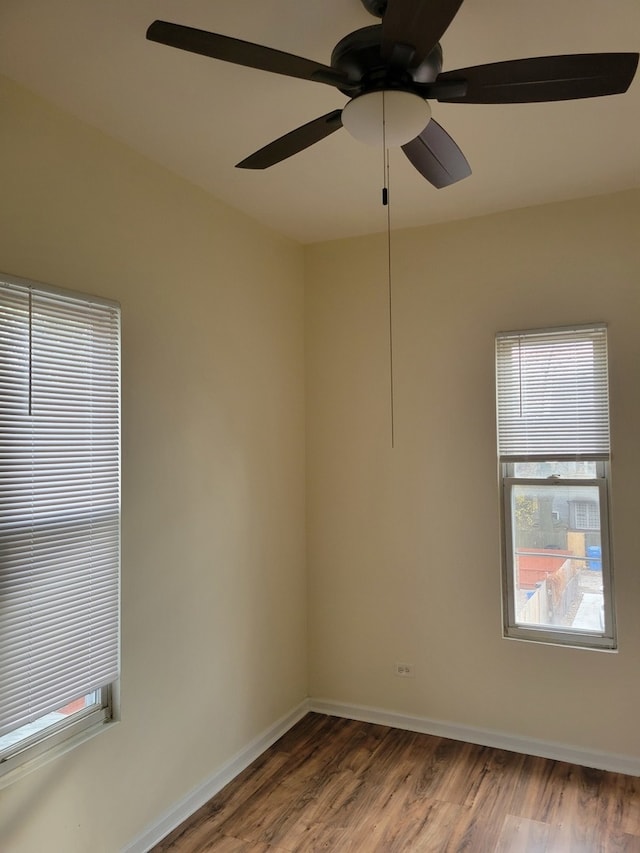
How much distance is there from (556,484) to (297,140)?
2.25 m

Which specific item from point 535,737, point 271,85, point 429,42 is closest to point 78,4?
point 271,85

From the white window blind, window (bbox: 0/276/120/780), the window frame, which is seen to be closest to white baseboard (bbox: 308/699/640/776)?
the window frame

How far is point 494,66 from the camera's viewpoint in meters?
1.55

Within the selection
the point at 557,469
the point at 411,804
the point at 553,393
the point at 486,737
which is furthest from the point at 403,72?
the point at 486,737

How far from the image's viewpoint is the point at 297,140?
1.92 metres

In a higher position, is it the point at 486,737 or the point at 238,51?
the point at 238,51

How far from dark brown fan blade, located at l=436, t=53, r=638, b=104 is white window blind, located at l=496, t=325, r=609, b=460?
5.81ft

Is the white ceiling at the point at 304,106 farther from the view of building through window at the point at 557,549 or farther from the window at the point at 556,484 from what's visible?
the view of building through window at the point at 557,549

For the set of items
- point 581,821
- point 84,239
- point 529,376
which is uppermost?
point 84,239

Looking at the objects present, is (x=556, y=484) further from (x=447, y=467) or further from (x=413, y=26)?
(x=413, y=26)

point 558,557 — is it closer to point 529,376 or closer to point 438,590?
point 438,590

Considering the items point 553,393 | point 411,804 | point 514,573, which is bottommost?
point 411,804

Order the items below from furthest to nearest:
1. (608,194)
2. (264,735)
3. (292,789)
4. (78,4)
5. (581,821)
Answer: (264,735), (608,194), (292,789), (581,821), (78,4)

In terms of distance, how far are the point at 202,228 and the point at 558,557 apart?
2477 mm
